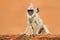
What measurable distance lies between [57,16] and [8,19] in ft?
3.47

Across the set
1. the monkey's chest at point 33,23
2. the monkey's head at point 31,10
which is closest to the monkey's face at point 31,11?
the monkey's head at point 31,10

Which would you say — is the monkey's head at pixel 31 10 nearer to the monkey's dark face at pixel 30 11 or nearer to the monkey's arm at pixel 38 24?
the monkey's dark face at pixel 30 11

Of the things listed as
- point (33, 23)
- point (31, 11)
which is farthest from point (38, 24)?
point (31, 11)

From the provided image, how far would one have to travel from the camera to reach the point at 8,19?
796 centimetres

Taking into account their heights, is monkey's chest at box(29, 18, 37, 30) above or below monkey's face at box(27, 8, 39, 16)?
below

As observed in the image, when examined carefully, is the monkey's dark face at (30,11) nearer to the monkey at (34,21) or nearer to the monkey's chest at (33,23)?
the monkey at (34,21)

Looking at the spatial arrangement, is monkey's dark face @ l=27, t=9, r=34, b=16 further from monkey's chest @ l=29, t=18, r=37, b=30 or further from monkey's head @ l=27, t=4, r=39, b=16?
monkey's chest @ l=29, t=18, r=37, b=30

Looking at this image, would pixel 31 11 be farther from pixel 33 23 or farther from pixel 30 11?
pixel 33 23

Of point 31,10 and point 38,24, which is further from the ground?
point 31,10

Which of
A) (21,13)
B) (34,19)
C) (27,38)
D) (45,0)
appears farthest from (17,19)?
(27,38)

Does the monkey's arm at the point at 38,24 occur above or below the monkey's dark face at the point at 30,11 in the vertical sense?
below

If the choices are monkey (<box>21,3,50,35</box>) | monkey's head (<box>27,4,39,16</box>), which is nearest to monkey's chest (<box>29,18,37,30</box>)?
monkey (<box>21,3,50,35</box>)

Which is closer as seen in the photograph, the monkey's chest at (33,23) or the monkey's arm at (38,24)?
the monkey's arm at (38,24)

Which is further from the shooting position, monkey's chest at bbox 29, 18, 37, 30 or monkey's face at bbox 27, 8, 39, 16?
monkey's chest at bbox 29, 18, 37, 30
